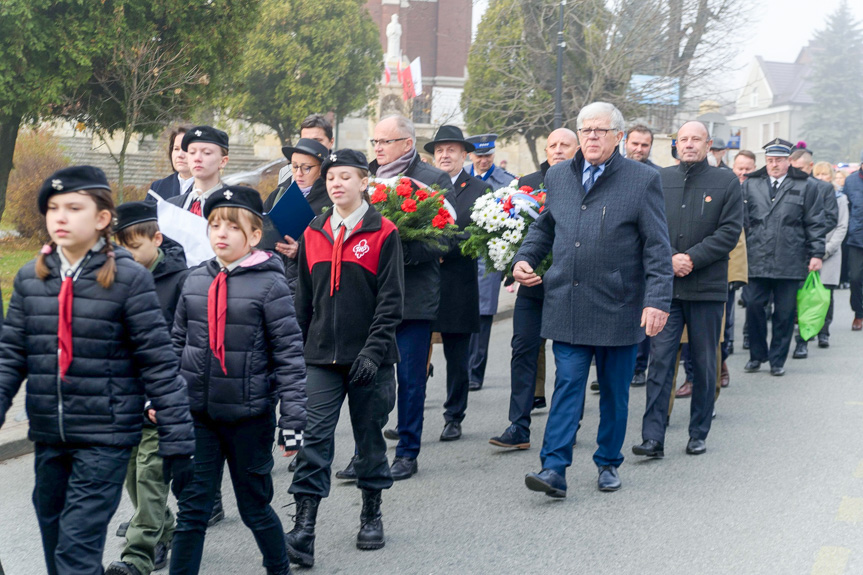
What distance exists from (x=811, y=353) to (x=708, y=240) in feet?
17.9

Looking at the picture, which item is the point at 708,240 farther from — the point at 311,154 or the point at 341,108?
the point at 341,108

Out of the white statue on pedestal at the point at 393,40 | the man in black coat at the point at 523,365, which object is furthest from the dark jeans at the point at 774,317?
the white statue on pedestal at the point at 393,40

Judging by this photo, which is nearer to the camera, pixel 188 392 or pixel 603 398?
pixel 188 392

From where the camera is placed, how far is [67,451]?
11.9 ft

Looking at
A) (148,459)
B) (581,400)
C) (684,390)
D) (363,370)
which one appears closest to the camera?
(148,459)

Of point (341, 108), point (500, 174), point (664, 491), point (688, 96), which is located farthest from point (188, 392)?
point (341, 108)

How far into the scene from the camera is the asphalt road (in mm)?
4855

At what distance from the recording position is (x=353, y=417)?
5184 millimetres

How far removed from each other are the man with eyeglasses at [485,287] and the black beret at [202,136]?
144 inches

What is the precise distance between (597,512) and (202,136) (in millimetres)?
3046

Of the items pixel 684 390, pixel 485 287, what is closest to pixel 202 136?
pixel 485 287

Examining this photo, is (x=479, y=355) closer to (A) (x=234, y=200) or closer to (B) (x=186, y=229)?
(B) (x=186, y=229)

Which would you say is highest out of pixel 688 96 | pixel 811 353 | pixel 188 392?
pixel 688 96

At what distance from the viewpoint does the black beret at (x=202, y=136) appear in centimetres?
544
